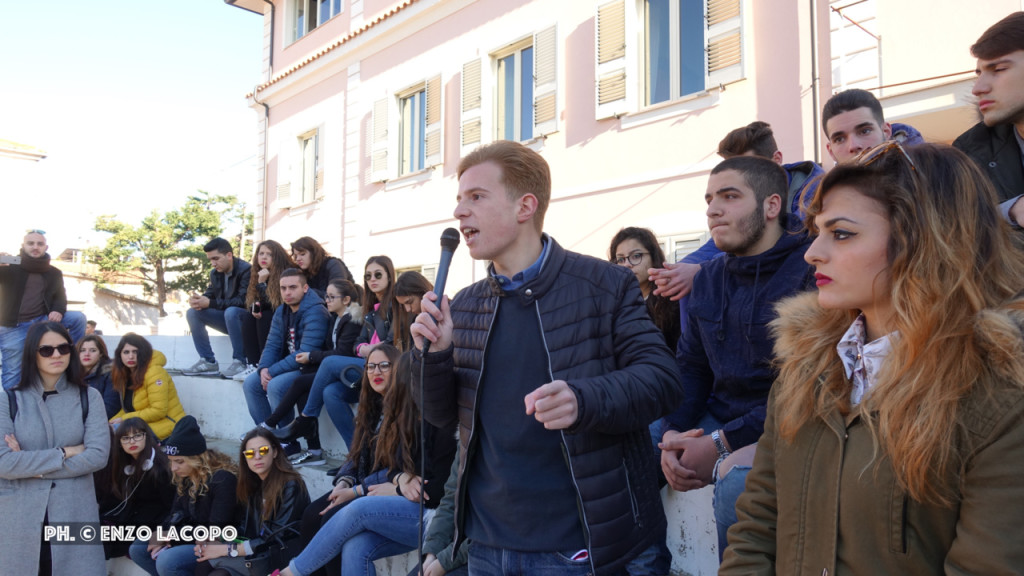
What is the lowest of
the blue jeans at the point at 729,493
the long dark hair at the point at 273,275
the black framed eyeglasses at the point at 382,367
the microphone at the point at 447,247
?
the blue jeans at the point at 729,493

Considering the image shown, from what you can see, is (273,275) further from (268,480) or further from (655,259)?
(655,259)

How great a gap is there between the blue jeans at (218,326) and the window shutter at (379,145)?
4.15 meters

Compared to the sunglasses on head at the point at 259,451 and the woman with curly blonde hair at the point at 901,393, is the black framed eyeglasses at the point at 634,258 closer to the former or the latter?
the woman with curly blonde hair at the point at 901,393

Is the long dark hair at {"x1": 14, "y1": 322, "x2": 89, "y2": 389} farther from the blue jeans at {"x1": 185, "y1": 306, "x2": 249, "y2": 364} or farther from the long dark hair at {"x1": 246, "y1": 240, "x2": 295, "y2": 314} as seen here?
the blue jeans at {"x1": 185, "y1": 306, "x2": 249, "y2": 364}

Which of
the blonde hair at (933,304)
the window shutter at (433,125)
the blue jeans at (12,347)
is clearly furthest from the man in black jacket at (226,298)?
the blonde hair at (933,304)

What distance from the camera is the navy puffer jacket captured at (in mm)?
1995

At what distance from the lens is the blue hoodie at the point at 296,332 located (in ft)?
22.1

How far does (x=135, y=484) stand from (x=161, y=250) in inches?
1002

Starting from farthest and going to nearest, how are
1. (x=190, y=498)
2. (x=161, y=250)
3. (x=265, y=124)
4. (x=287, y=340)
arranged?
(x=161, y=250) → (x=265, y=124) → (x=287, y=340) → (x=190, y=498)

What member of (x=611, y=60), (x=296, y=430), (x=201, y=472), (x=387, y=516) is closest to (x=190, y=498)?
(x=201, y=472)

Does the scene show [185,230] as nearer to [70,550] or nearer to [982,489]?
[70,550]

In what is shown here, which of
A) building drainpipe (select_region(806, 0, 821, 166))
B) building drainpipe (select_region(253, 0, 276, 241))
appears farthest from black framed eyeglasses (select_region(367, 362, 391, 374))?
building drainpipe (select_region(253, 0, 276, 241))

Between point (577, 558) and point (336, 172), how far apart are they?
12312 mm

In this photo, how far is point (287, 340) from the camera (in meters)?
7.07
